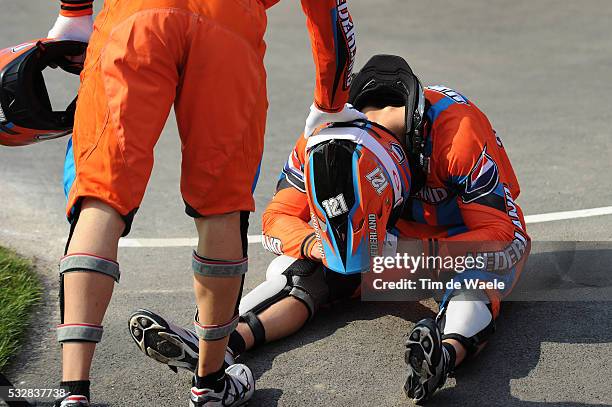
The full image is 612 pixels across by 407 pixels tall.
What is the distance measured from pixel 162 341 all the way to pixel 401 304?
1.33 metres

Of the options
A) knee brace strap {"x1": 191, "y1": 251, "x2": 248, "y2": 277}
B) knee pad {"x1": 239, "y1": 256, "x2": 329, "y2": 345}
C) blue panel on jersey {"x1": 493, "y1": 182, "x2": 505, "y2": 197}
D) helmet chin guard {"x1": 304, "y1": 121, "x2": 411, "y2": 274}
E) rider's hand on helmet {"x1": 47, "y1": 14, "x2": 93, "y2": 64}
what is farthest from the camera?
blue panel on jersey {"x1": 493, "y1": 182, "x2": 505, "y2": 197}

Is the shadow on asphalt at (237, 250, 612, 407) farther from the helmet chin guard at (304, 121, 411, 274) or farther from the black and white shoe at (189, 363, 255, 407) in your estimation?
the helmet chin guard at (304, 121, 411, 274)

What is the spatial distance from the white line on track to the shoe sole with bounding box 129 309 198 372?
165cm

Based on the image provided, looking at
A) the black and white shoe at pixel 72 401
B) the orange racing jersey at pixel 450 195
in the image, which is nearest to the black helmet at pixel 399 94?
the orange racing jersey at pixel 450 195

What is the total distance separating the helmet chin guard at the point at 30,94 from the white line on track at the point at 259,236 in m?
1.62

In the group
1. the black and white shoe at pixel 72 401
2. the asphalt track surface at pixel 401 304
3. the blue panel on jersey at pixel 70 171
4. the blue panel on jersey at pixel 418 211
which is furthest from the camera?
the blue panel on jersey at pixel 418 211

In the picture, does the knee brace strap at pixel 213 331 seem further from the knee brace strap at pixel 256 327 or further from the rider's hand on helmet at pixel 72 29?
the rider's hand on helmet at pixel 72 29

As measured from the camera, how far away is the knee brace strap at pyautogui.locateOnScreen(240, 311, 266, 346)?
4004mm

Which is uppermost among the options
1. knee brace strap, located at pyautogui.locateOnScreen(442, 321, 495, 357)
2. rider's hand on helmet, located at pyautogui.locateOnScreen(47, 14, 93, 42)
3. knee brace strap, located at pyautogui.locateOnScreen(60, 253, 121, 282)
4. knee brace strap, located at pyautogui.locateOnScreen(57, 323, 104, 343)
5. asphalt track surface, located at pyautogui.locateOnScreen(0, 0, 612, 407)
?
rider's hand on helmet, located at pyautogui.locateOnScreen(47, 14, 93, 42)

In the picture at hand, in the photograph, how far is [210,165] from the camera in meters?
3.03

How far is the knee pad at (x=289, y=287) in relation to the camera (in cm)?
416

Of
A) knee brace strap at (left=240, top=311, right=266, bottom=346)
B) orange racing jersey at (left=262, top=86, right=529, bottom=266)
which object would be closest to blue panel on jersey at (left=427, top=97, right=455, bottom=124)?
orange racing jersey at (left=262, top=86, right=529, bottom=266)

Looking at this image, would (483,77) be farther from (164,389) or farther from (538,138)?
(164,389)

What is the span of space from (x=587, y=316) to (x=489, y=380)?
0.78 metres
